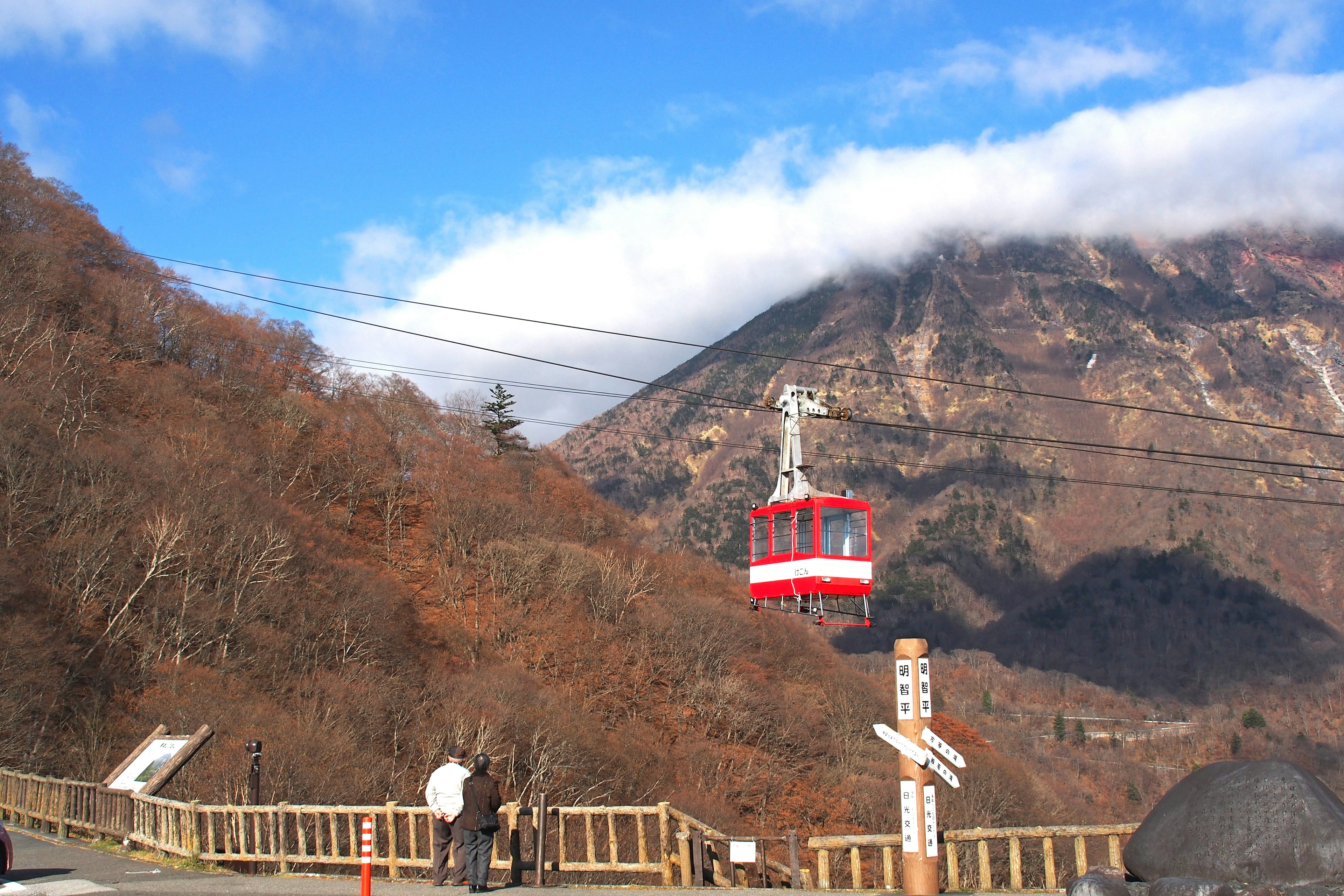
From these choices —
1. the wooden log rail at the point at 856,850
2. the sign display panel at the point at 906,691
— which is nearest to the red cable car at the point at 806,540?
the wooden log rail at the point at 856,850

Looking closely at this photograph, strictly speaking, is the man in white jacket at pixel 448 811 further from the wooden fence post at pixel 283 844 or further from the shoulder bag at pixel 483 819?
the wooden fence post at pixel 283 844

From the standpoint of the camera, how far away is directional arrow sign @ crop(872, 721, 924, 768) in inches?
530

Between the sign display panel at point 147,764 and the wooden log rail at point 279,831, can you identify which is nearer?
the wooden log rail at point 279,831

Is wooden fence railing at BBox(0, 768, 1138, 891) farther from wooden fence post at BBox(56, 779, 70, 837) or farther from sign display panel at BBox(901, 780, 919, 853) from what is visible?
sign display panel at BBox(901, 780, 919, 853)

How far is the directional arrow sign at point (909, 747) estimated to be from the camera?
13453 millimetres

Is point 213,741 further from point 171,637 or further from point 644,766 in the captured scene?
point 644,766

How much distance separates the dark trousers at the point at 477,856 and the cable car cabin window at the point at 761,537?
1736cm

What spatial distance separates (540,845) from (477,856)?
1857mm

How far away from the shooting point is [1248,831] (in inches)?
442

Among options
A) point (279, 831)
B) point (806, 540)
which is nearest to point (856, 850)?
point (279, 831)

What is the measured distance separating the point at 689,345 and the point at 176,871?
23830mm

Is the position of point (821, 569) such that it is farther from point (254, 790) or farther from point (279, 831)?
point (279, 831)

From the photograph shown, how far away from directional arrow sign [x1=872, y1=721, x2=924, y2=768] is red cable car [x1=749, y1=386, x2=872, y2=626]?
1464 cm

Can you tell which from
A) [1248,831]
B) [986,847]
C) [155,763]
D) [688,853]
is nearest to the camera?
[1248,831]
